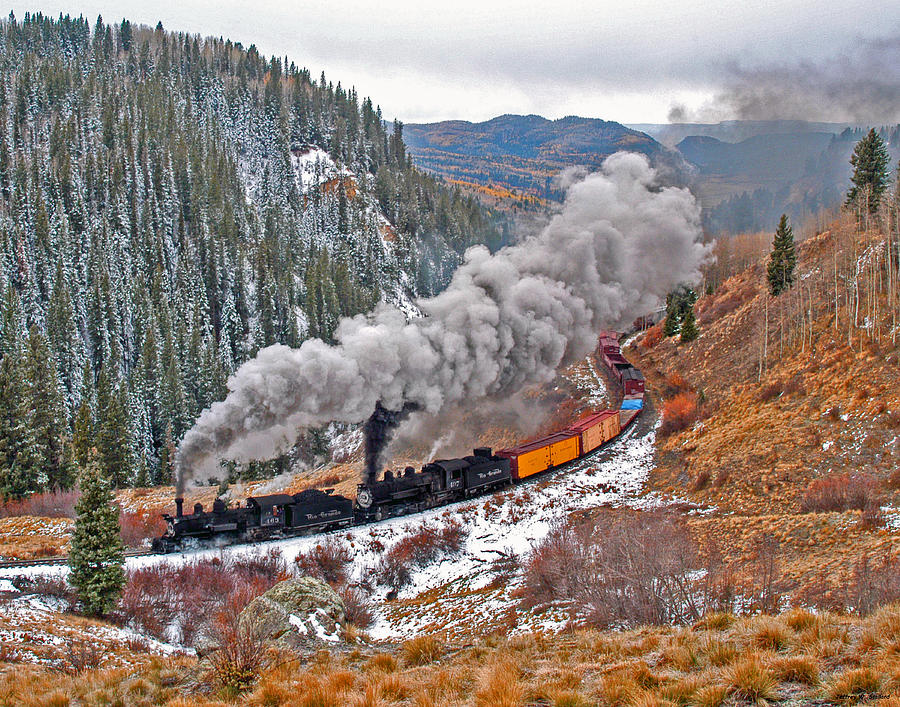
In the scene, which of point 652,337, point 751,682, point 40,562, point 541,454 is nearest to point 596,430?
point 541,454

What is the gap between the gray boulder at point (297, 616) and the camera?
17000mm

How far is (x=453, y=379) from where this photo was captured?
34.2 m

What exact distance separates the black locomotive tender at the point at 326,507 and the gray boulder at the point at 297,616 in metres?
9.77

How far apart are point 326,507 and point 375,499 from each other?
242 cm

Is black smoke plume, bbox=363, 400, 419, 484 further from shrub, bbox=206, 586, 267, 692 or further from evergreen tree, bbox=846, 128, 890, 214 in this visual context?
evergreen tree, bbox=846, 128, 890, 214

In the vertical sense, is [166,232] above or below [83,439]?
above

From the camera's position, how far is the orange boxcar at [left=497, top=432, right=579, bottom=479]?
122ft

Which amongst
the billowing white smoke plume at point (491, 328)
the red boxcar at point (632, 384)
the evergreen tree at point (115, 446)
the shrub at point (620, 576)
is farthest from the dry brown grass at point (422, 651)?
the evergreen tree at point (115, 446)

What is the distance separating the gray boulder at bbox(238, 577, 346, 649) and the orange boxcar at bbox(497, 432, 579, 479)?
61.6 ft

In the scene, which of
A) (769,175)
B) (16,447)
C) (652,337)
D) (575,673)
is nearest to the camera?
(575,673)

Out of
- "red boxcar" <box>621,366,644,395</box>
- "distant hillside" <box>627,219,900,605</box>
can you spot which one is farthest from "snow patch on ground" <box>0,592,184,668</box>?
"red boxcar" <box>621,366,644,395</box>

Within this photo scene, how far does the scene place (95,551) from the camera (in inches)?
912

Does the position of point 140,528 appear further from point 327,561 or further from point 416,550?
point 416,550

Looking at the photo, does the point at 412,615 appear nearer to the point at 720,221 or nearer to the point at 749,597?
the point at 749,597
